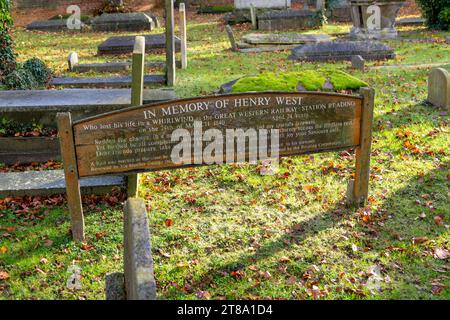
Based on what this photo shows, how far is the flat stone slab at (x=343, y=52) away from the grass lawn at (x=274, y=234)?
6630mm

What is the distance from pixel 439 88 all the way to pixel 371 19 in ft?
32.4

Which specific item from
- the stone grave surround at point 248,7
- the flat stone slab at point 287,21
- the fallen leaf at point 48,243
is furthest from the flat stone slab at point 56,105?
the stone grave surround at point 248,7

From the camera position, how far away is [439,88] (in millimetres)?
9359

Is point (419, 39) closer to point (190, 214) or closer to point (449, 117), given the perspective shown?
point (449, 117)

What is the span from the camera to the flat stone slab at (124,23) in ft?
76.4

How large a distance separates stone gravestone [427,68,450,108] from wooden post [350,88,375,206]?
4278 millimetres

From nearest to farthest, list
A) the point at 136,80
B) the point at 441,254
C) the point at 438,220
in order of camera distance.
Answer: the point at 441,254 < the point at 438,220 < the point at 136,80

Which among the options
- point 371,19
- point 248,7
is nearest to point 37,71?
point 371,19

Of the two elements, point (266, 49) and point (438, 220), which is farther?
point (266, 49)

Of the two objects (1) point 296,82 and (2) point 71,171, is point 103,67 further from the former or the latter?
(2) point 71,171

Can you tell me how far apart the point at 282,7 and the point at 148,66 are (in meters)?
13.0

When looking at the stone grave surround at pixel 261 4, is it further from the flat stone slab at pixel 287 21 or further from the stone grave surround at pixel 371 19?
the stone grave surround at pixel 371 19

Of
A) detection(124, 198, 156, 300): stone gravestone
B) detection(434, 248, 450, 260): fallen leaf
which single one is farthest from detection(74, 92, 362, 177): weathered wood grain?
detection(434, 248, 450, 260): fallen leaf

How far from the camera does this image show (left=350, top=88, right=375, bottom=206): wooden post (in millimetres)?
5539
